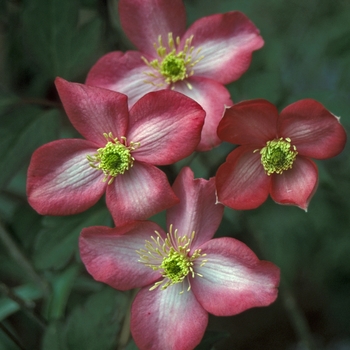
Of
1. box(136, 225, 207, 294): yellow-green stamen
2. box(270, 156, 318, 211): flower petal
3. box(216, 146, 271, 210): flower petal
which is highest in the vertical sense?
box(216, 146, 271, 210): flower petal

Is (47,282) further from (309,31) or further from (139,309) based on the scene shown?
(309,31)

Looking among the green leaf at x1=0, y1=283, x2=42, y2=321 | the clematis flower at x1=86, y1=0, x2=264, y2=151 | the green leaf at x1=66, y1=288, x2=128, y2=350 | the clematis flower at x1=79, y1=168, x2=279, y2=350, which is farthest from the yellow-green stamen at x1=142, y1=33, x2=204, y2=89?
the green leaf at x1=0, y1=283, x2=42, y2=321

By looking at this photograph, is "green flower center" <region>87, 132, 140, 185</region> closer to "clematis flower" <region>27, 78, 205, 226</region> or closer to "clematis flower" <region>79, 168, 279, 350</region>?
"clematis flower" <region>27, 78, 205, 226</region>

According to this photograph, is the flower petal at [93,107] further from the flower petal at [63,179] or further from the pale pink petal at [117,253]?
the pale pink petal at [117,253]

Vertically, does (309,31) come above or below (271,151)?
below

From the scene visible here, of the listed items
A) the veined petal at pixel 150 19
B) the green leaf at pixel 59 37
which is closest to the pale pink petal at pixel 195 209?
the veined petal at pixel 150 19

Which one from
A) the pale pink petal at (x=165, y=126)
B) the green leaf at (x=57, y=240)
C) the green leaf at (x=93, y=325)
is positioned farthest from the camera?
the green leaf at (x=57, y=240)

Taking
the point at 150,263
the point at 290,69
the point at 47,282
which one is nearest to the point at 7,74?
the point at 47,282
